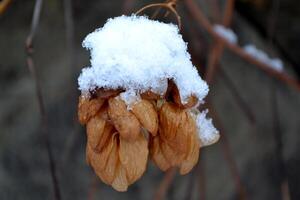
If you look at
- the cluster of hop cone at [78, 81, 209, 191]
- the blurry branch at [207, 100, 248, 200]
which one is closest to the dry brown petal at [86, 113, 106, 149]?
the cluster of hop cone at [78, 81, 209, 191]

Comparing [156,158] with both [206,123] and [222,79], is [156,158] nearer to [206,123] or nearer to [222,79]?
[206,123]


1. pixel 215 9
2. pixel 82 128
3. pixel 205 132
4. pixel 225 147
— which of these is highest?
pixel 205 132

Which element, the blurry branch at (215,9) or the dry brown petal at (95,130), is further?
the blurry branch at (215,9)

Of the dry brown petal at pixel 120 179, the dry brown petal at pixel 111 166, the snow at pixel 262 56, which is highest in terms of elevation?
the dry brown petal at pixel 111 166

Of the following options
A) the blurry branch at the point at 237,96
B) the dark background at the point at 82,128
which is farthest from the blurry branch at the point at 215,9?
the blurry branch at the point at 237,96

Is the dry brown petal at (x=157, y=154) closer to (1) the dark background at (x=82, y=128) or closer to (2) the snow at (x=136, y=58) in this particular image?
(2) the snow at (x=136, y=58)

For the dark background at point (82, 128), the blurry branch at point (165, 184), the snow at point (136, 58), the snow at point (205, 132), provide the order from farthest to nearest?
the dark background at point (82, 128)
the blurry branch at point (165, 184)
the snow at point (205, 132)
the snow at point (136, 58)

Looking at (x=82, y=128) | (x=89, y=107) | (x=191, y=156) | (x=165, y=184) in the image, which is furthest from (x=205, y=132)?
(x=82, y=128)

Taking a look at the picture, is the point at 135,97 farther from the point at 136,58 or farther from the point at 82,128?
the point at 82,128
